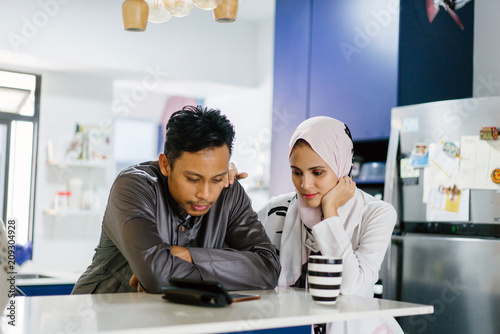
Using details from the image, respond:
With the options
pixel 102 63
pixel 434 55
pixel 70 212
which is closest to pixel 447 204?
pixel 434 55

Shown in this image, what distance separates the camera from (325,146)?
206 cm

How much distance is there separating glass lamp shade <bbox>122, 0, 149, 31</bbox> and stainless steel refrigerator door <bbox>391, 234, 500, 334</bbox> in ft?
5.78

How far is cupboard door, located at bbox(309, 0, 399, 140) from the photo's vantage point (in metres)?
3.70

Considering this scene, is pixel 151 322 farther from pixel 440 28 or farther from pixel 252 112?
pixel 252 112

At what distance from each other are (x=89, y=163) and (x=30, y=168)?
60 centimetres

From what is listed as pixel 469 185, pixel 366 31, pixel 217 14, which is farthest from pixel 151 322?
pixel 366 31

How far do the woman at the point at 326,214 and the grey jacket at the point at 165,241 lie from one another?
254mm

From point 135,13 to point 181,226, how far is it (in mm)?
1175

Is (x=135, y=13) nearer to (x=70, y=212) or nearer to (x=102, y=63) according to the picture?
(x=102, y=63)

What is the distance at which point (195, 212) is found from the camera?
66.0 inches

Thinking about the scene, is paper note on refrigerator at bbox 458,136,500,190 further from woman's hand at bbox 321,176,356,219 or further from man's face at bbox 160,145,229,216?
man's face at bbox 160,145,229,216

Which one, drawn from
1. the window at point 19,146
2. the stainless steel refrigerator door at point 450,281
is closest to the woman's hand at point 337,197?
the stainless steel refrigerator door at point 450,281

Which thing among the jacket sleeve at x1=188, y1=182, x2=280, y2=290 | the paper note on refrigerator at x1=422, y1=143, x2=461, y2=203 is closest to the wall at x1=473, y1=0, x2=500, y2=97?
the paper note on refrigerator at x1=422, y1=143, x2=461, y2=203

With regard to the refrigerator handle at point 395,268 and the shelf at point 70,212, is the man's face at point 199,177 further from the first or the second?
the shelf at point 70,212
